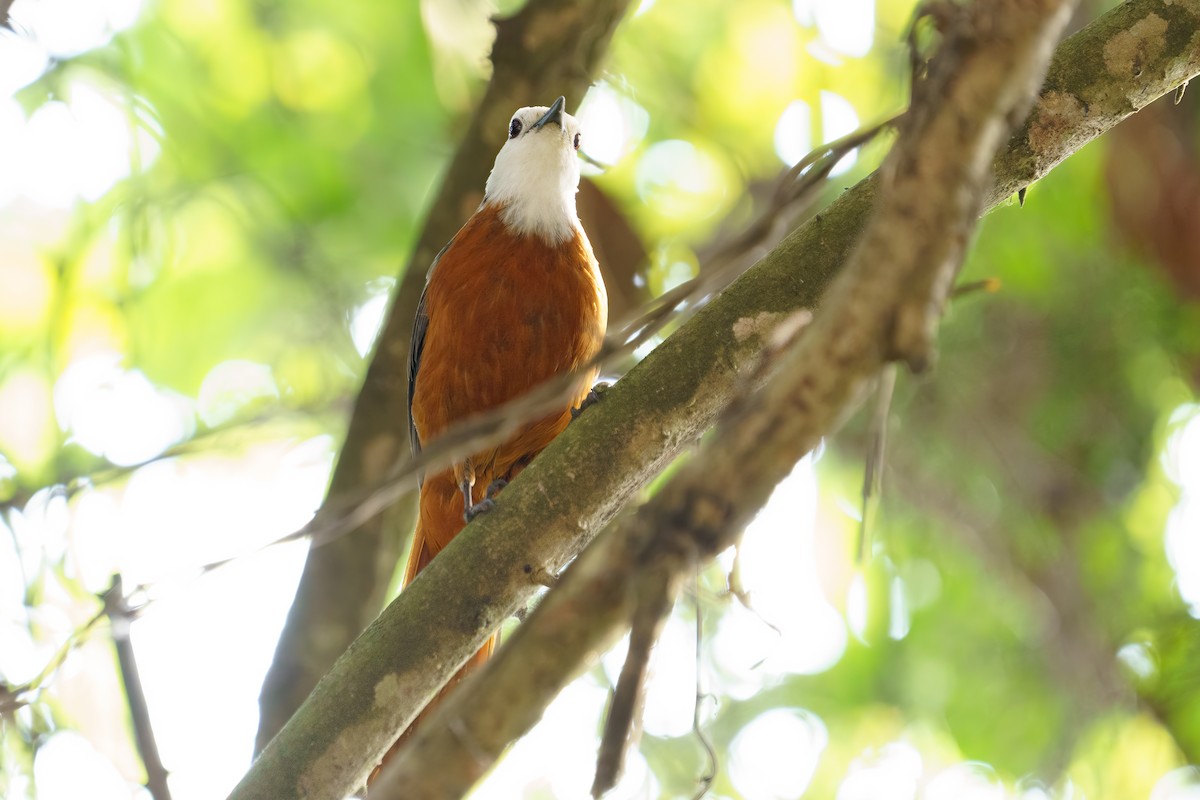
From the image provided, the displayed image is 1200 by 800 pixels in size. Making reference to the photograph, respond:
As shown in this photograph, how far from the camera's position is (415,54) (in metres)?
5.39

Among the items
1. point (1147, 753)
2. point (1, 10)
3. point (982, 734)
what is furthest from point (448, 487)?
point (1147, 753)

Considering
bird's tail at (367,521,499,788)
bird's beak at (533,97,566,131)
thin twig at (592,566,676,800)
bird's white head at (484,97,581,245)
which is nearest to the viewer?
thin twig at (592,566,676,800)

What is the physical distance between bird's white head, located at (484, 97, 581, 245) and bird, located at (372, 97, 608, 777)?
0.01 metres

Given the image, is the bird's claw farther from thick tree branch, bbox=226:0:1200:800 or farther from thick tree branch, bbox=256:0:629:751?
thick tree branch, bbox=256:0:629:751

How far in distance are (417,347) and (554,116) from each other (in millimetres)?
1007

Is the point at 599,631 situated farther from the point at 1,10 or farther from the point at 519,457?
the point at 519,457

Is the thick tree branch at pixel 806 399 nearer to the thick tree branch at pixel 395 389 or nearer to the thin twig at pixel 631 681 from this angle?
the thin twig at pixel 631 681

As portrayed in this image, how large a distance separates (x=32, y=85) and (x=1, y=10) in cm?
253

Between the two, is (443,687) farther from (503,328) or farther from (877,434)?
(877,434)

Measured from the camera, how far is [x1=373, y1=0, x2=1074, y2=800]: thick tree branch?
1312 mm

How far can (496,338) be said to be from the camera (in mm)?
3797

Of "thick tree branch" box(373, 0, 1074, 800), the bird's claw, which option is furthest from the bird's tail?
"thick tree branch" box(373, 0, 1074, 800)

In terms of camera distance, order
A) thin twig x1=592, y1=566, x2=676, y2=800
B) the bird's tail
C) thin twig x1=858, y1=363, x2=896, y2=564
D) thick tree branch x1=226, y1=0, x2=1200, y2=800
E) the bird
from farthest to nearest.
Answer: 1. the bird
2. the bird's tail
3. thick tree branch x1=226, y1=0, x2=1200, y2=800
4. thin twig x1=858, y1=363, x2=896, y2=564
5. thin twig x1=592, y1=566, x2=676, y2=800

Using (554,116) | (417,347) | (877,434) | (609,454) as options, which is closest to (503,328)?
(417,347)
